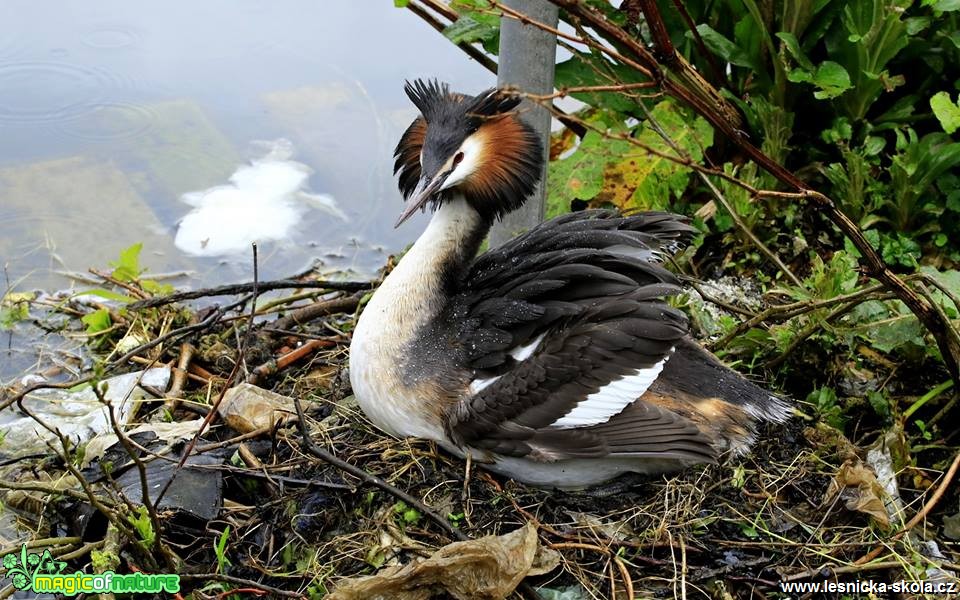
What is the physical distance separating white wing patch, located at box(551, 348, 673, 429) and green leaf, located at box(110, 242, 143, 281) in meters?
2.28

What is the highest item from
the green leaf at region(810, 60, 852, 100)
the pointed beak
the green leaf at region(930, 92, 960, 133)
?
the green leaf at region(930, 92, 960, 133)

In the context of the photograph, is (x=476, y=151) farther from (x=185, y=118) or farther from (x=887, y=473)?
(x=185, y=118)

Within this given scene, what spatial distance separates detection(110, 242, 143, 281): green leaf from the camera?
462 cm

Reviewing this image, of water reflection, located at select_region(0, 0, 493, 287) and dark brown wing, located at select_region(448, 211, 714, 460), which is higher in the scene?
dark brown wing, located at select_region(448, 211, 714, 460)

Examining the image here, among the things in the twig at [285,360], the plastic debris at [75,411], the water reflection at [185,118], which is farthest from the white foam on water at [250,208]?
the plastic debris at [75,411]

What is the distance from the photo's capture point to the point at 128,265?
463cm

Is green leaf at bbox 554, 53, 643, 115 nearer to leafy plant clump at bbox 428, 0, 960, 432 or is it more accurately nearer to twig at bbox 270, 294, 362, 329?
leafy plant clump at bbox 428, 0, 960, 432

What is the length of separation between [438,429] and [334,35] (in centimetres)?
346

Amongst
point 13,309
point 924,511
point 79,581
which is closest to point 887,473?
point 924,511

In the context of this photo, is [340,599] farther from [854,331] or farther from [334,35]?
[334,35]

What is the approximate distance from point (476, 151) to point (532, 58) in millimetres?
621

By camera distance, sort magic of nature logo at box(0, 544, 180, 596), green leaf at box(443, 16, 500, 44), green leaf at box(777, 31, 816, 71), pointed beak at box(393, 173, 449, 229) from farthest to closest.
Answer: green leaf at box(443, 16, 500, 44), green leaf at box(777, 31, 816, 71), pointed beak at box(393, 173, 449, 229), magic of nature logo at box(0, 544, 180, 596)

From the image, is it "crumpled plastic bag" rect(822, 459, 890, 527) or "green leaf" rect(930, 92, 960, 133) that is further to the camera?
"green leaf" rect(930, 92, 960, 133)

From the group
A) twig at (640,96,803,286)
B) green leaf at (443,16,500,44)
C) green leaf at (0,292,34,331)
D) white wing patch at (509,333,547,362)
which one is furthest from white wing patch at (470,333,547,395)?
green leaf at (0,292,34,331)
